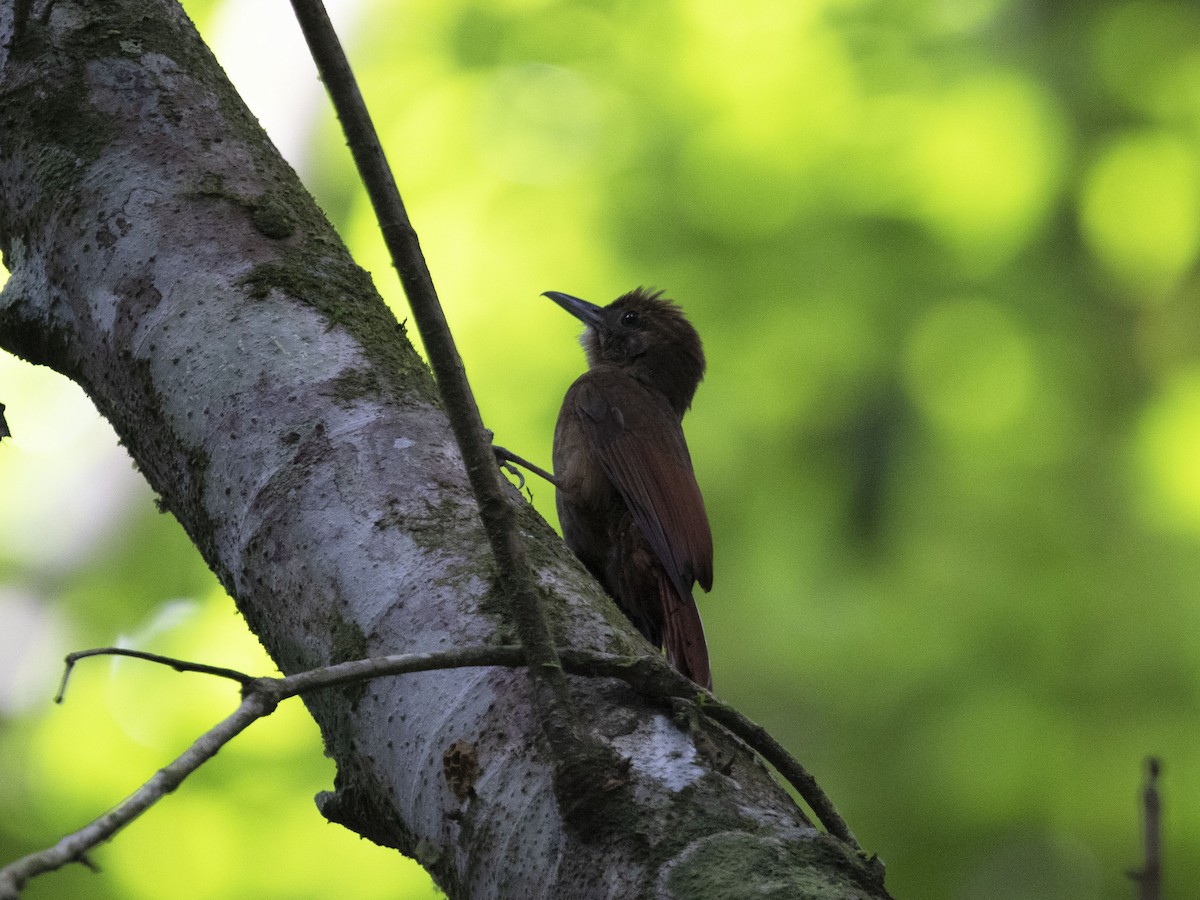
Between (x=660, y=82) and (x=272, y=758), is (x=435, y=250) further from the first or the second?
(x=272, y=758)

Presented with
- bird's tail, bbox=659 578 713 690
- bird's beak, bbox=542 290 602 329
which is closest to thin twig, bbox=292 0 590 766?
bird's tail, bbox=659 578 713 690

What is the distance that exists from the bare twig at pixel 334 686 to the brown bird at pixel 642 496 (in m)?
1.78

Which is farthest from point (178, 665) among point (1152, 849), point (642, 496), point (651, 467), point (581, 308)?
point (581, 308)

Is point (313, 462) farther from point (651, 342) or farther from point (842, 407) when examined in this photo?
point (842, 407)

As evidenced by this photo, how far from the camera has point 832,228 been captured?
20.9 ft

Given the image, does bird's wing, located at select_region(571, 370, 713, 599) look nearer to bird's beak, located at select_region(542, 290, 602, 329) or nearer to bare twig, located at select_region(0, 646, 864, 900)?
bird's beak, located at select_region(542, 290, 602, 329)

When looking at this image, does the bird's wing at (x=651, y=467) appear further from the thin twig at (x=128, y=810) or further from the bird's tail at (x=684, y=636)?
the thin twig at (x=128, y=810)

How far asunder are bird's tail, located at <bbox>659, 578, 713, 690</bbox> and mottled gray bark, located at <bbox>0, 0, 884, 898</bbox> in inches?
53.7

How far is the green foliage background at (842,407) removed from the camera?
551 cm

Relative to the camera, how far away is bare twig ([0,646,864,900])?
115 centimetres

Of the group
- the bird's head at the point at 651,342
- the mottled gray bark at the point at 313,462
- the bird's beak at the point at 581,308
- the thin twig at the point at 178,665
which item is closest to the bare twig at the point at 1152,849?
the mottled gray bark at the point at 313,462

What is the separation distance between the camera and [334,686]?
1.48 metres

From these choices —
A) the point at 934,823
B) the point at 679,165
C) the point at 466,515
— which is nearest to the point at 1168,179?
the point at 679,165

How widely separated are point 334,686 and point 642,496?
268 cm
